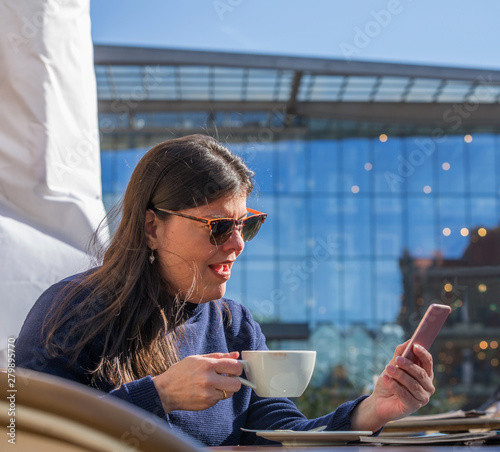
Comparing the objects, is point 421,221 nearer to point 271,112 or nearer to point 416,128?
point 416,128

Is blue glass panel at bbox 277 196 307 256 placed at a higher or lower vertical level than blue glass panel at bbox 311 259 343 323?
higher

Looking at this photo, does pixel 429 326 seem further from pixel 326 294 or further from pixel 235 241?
pixel 326 294

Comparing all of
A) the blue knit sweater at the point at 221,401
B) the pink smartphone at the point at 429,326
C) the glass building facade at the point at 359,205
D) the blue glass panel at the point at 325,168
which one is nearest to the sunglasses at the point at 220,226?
the blue knit sweater at the point at 221,401

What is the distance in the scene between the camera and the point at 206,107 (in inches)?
693

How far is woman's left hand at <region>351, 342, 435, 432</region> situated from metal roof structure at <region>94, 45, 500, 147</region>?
13913 millimetres

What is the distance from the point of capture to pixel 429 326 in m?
1.44

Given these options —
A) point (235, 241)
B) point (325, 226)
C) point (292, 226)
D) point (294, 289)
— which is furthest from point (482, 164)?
point (235, 241)

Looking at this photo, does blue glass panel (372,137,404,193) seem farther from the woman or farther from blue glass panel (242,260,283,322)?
the woman

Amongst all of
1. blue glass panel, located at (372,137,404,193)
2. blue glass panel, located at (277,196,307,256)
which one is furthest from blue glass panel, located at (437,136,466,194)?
blue glass panel, located at (277,196,307,256)

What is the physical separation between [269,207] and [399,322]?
4971 millimetres

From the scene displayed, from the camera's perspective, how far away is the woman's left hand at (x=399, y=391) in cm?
147

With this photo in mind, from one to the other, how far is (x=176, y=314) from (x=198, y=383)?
1.88ft

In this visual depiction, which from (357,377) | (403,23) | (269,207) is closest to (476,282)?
(357,377)

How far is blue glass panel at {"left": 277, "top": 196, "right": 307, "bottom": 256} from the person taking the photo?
18.5 meters
